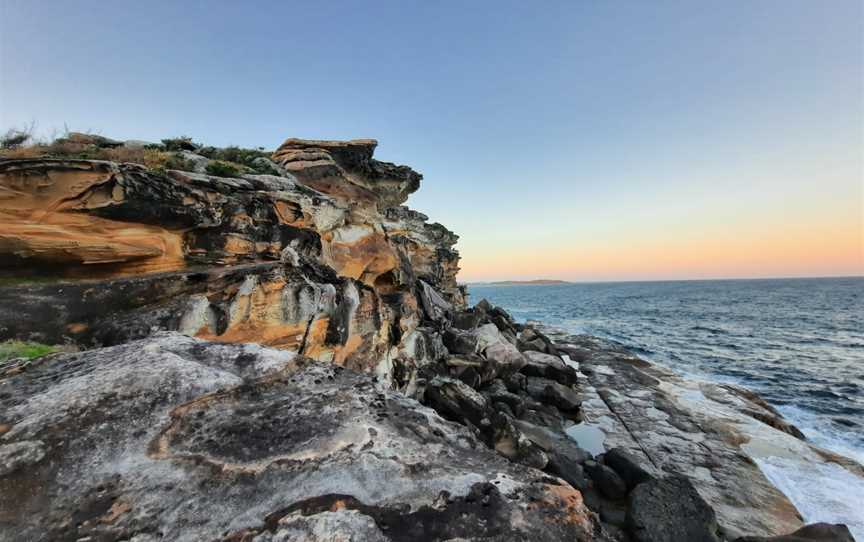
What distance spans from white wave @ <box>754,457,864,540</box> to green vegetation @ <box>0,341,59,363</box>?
62.9ft

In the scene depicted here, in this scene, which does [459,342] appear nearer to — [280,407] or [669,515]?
[669,515]

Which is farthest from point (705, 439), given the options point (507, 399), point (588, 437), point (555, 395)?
point (507, 399)

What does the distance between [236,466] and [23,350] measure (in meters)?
5.36

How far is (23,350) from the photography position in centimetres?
583

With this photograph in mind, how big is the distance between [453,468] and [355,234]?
14052 mm

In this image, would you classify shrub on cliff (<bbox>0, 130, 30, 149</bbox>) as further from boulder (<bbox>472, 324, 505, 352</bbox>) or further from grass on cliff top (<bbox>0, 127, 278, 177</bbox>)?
boulder (<bbox>472, 324, 505, 352</bbox>)

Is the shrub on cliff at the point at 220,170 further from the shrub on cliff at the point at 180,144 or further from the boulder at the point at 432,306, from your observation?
Result: the boulder at the point at 432,306

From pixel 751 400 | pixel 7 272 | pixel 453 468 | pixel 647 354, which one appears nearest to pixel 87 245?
pixel 7 272

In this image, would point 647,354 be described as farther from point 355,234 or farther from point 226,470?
point 226,470

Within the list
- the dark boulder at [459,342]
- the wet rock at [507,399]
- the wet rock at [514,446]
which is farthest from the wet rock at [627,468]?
the dark boulder at [459,342]

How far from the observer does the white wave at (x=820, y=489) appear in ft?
33.6

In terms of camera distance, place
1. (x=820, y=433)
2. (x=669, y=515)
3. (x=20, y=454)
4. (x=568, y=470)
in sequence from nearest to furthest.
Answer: (x=20, y=454) < (x=669, y=515) < (x=568, y=470) < (x=820, y=433)

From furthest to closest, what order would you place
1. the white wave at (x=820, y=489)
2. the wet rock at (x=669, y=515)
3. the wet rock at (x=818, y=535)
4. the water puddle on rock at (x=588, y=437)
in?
the water puddle on rock at (x=588, y=437), the white wave at (x=820, y=489), the wet rock at (x=669, y=515), the wet rock at (x=818, y=535)

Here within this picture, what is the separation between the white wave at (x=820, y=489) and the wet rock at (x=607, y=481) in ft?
16.4
